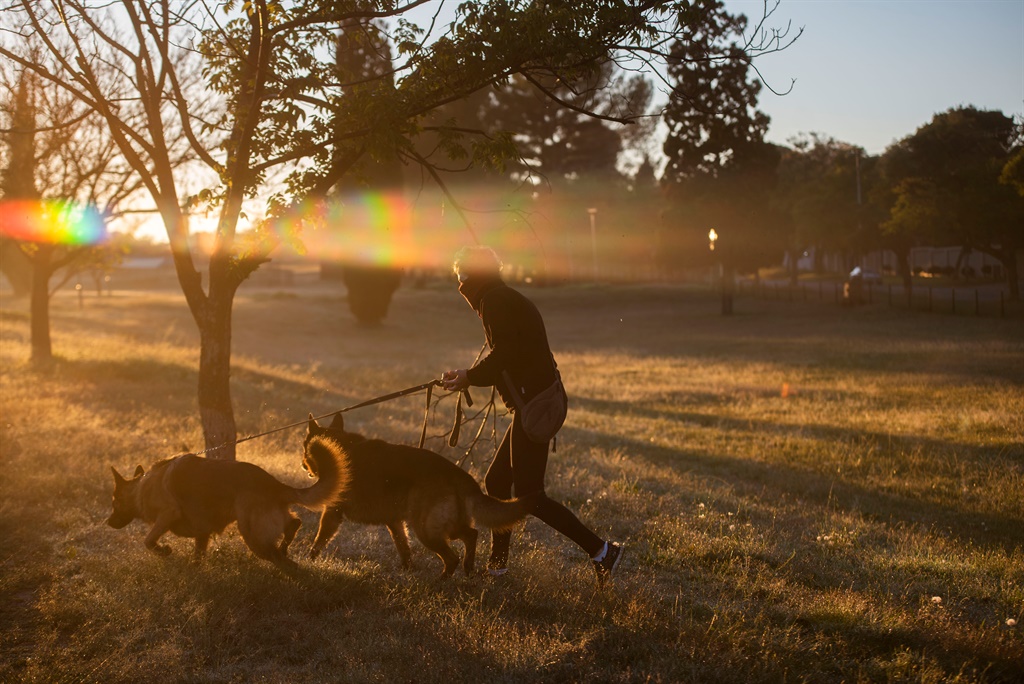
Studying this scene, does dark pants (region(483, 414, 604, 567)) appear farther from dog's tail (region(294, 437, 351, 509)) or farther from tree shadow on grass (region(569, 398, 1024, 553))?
tree shadow on grass (region(569, 398, 1024, 553))

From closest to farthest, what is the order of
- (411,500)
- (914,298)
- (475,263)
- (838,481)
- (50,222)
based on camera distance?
(475,263), (411,500), (838,481), (50,222), (914,298)

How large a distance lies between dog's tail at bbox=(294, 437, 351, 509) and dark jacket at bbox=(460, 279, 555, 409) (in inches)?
50.2

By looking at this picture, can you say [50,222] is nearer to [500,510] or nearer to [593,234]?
[500,510]

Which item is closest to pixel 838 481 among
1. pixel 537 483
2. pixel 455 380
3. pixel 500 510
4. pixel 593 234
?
pixel 537 483

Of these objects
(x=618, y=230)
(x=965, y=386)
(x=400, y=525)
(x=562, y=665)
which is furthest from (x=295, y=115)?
(x=618, y=230)

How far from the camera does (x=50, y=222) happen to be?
65.3 feet

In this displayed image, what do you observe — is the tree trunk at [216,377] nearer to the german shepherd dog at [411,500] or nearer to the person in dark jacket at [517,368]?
the german shepherd dog at [411,500]

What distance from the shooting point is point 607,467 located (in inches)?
434

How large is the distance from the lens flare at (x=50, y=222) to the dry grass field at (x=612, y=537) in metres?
3.09

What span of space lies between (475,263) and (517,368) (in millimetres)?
797

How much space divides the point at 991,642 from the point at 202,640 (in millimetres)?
4611

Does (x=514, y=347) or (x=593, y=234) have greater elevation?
(x=593, y=234)

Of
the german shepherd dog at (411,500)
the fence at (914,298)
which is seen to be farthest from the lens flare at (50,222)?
the fence at (914,298)

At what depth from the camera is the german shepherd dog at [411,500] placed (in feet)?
19.3
